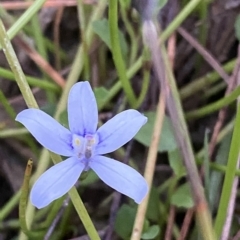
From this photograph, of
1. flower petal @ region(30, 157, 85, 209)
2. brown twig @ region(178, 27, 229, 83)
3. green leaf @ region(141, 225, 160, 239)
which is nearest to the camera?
flower petal @ region(30, 157, 85, 209)

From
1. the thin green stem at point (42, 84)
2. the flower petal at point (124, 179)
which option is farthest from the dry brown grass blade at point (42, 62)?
the flower petal at point (124, 179)

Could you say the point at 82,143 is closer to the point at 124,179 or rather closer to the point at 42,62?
the point at 124,179

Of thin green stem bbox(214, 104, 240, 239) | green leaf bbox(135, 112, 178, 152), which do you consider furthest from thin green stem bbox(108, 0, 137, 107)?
thin green stem bbox(214, 104, 240, 239)

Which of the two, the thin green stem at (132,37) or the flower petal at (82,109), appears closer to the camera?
the flower petal at (82,109)

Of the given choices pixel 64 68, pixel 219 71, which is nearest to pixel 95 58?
pixel 64 68

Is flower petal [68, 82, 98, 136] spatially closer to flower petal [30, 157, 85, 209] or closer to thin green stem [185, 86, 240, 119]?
flower petal [30, 157, 85, 209]

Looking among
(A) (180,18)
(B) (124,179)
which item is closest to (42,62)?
(A) (180,18)

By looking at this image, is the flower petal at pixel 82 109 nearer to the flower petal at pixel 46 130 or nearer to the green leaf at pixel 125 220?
the flower petal at pixel 46 130
